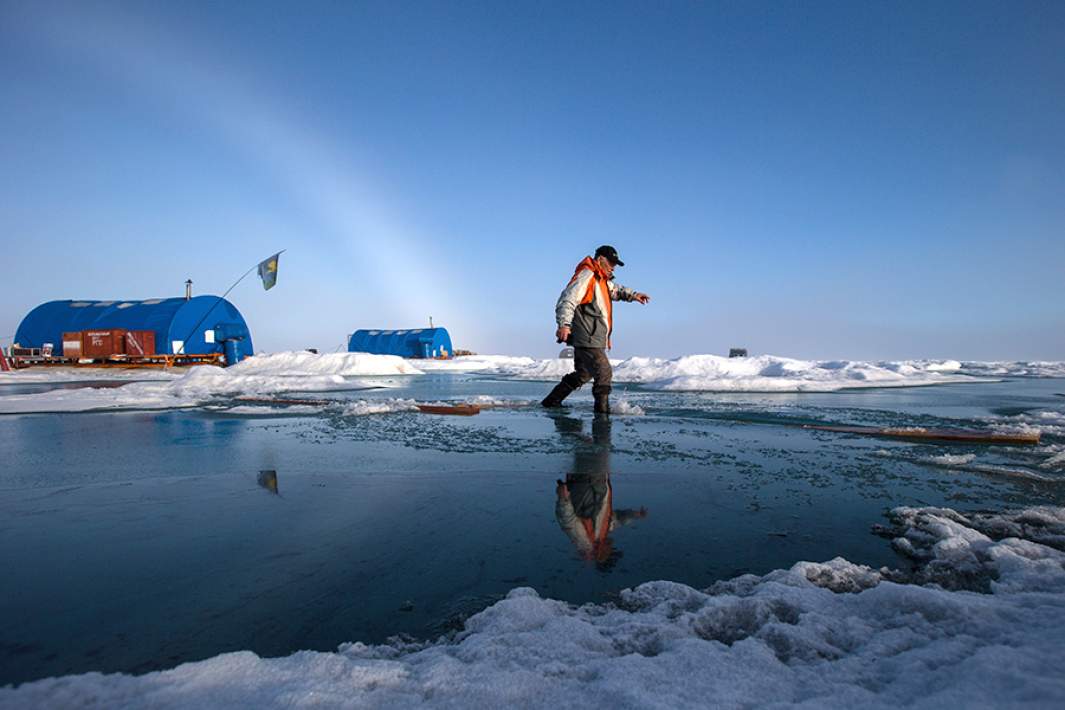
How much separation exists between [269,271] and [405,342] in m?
25.3

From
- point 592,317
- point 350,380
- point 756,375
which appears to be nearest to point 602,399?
point 592,317

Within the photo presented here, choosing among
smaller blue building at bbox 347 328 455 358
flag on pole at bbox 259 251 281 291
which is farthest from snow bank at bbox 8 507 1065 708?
smaller blue building at bbox 347 328 455 358

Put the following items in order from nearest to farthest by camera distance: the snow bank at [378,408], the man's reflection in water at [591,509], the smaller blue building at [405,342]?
the man's reflection in water at [591,509], the snow bank at [378,408], the smaller blue building at [405,342]

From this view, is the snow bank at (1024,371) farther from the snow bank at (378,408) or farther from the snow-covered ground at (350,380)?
the snow bank at (378,408)

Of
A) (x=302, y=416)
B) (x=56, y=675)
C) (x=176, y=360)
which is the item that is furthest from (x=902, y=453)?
(x=176, y=360)

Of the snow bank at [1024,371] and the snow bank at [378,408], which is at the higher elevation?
the snow bank at [1024,371]

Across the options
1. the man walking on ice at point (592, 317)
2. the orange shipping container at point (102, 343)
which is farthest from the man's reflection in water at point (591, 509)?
the orange shipping container at point (102, 343)

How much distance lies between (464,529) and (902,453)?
3208mm

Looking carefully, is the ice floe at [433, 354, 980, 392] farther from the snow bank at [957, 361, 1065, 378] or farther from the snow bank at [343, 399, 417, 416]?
the snow bank at [957, 361, 1065, 378]

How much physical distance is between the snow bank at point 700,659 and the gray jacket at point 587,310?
15.6ft

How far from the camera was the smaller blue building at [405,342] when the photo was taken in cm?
4488

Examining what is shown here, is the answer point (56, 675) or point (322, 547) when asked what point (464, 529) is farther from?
point (56, 675)

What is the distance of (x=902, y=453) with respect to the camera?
3.64 meters

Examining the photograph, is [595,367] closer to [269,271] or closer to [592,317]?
[592,317]
